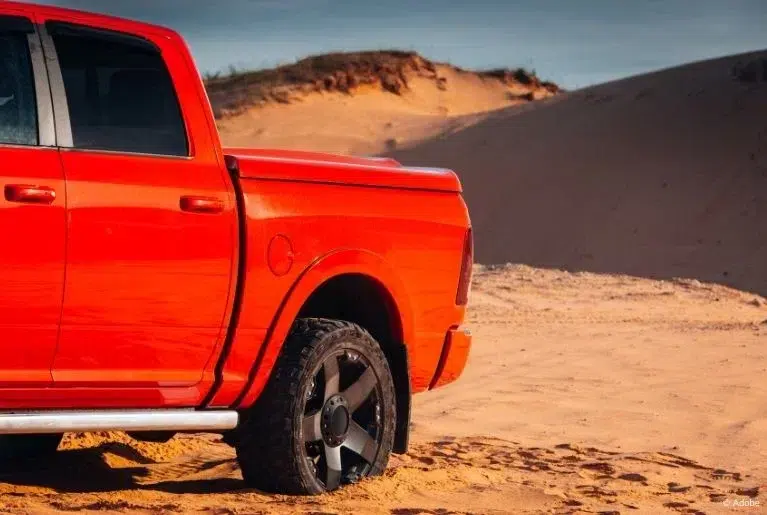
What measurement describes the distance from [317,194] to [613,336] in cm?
984

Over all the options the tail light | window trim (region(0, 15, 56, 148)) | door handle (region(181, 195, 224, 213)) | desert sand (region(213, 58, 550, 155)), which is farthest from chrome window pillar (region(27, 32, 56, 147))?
desert sand (region(213, 58, 550, 155))

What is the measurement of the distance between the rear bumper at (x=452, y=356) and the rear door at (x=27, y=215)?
2.27 meters

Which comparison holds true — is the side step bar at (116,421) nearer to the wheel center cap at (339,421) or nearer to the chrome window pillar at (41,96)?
the wheel center cap at (339,421)

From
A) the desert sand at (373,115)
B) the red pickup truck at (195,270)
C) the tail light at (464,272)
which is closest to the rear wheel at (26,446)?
the red pickup truck at (195,270)

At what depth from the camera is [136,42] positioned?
21.5ft

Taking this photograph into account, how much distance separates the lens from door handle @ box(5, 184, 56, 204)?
223 inches

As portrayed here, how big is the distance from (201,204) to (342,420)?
127cm

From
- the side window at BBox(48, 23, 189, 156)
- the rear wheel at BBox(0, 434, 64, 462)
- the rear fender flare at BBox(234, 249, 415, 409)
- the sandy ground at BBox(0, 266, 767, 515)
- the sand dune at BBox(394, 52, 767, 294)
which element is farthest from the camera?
the sand dune at BBox(394, 52, 767, 294)

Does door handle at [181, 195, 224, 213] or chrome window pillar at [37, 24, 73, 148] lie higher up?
chrome window pillar at [37, 24, 73, 148]

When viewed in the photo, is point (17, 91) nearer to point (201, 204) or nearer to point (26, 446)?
point (201, 204)

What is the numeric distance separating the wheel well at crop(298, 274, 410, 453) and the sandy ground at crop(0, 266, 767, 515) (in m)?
0.33

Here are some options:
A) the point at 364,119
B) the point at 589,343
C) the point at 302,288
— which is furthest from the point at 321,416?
the point at 364,119

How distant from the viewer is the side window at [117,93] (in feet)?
20.2

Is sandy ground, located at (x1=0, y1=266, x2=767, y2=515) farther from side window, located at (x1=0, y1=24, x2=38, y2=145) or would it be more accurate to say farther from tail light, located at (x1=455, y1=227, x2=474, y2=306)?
side window, located at (x1=0, y1=24, x2=38, y2=145)
